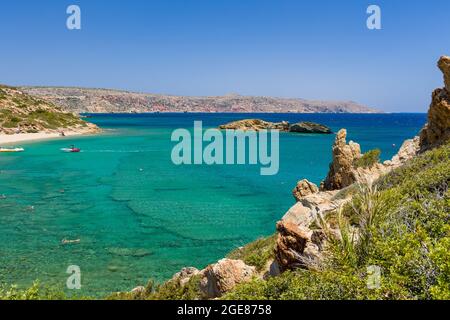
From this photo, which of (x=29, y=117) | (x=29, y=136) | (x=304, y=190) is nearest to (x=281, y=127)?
(x=29, y=117)

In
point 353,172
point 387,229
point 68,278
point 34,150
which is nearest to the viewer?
point 387,229

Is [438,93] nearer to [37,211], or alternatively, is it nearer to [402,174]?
[402,174]

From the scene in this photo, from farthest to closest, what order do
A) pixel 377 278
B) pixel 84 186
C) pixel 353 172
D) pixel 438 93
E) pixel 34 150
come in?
1. pixel 34 150
2. pixel 84 186
3. pixel 353 172
4. pixel 438 93
5. pixel 377 278

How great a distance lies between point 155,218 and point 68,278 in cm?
1029

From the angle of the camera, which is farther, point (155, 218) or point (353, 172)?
point (155, 218)

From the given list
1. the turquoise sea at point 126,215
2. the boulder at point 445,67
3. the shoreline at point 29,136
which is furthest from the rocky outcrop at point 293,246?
the shoreline at point 29,136

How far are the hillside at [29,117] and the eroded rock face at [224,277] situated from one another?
278 feet

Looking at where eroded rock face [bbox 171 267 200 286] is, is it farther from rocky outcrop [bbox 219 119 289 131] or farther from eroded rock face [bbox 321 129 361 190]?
rocky outcrop [bbox 219 119 289 131]

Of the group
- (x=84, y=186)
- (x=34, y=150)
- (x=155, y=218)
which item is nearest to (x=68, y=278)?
(x=155, y=218)

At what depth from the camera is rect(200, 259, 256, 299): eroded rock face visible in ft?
34.5

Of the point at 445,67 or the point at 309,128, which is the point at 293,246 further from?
the point at 309,128

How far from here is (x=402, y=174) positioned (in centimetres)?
1564

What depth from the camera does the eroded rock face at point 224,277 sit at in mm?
10523
